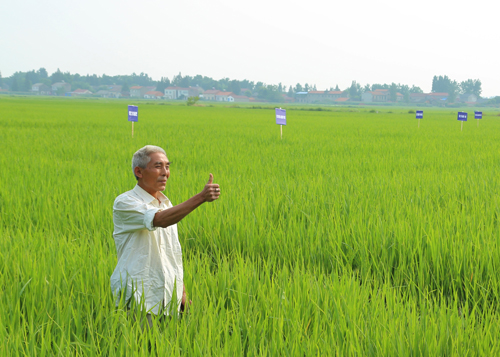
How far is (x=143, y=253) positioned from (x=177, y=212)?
30 centimetres

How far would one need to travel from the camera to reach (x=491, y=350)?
1.70 meters

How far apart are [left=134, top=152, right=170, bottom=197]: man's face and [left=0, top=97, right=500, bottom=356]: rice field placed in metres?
0.52

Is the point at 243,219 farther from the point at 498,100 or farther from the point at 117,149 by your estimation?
the point at 498,100

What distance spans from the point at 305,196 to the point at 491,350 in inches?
119

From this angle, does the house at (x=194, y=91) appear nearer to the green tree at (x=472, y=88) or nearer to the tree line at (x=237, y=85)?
the tree line at (x=237, y=85)

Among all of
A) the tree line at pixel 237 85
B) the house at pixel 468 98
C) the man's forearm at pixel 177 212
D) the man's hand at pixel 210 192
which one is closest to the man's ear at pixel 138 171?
the man's forearm at pixel 177 212

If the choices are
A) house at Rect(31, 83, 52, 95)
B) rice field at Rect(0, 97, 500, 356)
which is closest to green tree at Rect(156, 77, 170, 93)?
house at Rect(31, 83, 52, 95)

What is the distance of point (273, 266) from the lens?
107 inches

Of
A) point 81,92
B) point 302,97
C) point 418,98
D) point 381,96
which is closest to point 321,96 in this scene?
point 302,97

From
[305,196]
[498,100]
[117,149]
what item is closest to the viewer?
[305,196]

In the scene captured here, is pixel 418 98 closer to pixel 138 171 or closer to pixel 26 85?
pixel 26 85

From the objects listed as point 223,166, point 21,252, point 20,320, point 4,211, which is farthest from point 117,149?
point 20,320

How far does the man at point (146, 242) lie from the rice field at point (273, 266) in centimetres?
12

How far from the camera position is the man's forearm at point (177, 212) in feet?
5.31
